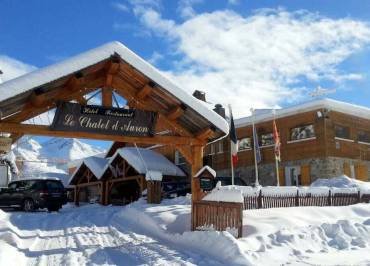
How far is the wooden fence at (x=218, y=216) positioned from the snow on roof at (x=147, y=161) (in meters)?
14.3

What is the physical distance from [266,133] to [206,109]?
1681cm

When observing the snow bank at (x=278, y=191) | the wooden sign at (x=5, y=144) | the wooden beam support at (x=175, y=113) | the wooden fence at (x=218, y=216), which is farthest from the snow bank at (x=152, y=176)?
the wooden sign at (x=5, y=144)

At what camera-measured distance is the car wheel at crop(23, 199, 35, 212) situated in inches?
902

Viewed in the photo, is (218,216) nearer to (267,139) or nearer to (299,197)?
(299,197)

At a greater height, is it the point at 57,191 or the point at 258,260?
the point at 57,191

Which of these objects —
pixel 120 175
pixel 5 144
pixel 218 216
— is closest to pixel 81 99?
pixel 5 144

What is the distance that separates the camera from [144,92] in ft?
44.9

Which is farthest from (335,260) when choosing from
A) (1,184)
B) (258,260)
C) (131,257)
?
(1,184)

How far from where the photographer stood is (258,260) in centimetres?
905

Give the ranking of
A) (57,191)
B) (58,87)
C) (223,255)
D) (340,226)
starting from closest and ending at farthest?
1. (223,255)
2. (340,226)
3. (58,87)
4. (57,191)

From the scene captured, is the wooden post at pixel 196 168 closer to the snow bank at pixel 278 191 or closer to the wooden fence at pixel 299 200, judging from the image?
the wooden fence at pixel 299 200

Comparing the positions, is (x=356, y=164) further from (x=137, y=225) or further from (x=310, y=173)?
(x=137, y=225)

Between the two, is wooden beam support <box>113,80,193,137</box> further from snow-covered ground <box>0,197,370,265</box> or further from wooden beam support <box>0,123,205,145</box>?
snow-covered ground <box>0,197,370,265</box>

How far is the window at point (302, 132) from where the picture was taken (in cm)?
2678
